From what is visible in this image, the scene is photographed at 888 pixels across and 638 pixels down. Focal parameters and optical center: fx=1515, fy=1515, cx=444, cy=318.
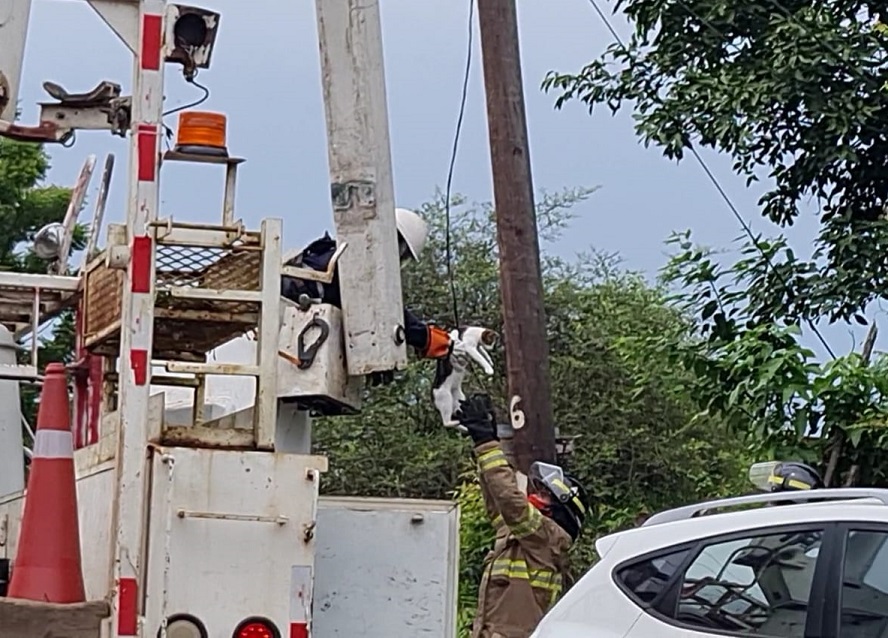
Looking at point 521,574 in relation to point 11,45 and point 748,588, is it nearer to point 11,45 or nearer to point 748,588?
point 748,588

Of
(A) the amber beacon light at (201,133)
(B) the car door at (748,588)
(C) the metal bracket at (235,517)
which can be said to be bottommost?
(B) the car door at (748,588)

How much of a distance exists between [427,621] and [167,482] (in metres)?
1.01

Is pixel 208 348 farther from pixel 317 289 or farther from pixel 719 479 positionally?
pixel 719 479

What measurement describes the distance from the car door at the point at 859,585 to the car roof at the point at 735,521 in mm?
45

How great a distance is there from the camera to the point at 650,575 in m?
4.59

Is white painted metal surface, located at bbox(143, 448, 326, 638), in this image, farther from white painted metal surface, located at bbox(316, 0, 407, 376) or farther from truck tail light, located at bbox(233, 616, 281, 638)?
white painted metal surface, located at bbox(316, 0, 407, 376)

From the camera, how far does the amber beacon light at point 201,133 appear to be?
468 centimetres

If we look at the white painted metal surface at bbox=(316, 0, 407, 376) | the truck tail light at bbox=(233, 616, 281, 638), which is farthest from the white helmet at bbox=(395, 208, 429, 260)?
the truck tail light at bbox=(233, 616, 281, 638)

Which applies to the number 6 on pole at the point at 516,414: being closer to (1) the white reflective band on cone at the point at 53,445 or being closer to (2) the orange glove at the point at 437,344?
(2) the orange glove at the point at 437,344

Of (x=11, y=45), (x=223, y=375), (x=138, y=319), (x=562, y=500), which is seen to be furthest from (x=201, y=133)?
(x=562, y=500)

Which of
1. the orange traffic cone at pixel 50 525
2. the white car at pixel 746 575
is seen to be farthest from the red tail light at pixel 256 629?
the white car at pixel 746 575

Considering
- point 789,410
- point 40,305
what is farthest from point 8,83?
point 789,410

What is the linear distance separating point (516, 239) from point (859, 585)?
5252mm

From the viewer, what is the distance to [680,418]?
18.9 meters
